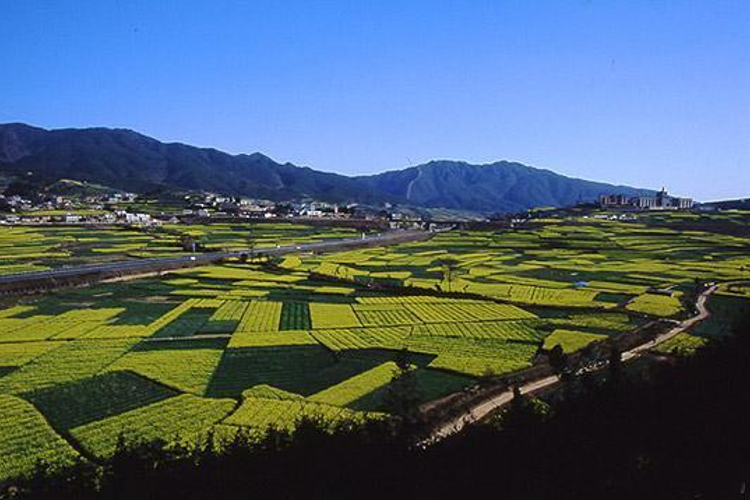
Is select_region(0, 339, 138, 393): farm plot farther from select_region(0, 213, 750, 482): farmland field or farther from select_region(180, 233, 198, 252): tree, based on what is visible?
select_region(180, 233, 198, 252): tree

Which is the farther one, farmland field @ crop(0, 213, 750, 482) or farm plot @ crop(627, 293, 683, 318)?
farm plot @ crop(627, 293, 683, 318)

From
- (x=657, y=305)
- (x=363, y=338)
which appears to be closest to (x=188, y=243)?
(x=363, y=338)

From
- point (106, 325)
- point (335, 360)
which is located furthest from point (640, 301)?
point (106, 325)

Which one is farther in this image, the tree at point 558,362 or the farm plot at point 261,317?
the farm plot at point 261,317

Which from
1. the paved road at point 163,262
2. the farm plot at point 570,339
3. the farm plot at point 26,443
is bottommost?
the farm plot at point 26,443

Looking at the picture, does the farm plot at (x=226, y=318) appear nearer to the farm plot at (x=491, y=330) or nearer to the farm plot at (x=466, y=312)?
the farm plot at (x=491, y=330)

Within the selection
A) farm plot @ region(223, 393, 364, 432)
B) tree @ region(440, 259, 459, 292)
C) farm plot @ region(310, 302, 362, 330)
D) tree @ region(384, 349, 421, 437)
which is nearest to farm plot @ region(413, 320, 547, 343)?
farm plot @ region(310, 302, 362, 330)

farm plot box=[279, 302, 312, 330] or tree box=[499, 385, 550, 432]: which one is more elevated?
tree box=[499, 385, 550, 432]

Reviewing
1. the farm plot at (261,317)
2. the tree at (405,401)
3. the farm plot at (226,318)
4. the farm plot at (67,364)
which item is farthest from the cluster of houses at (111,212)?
the tree at (405,401)
